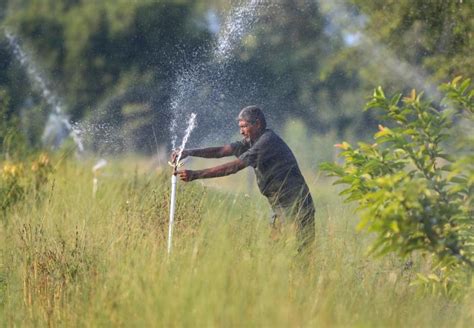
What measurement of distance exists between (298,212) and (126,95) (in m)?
16.7

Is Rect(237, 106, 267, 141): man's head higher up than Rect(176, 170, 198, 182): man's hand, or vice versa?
Rect(237, 106, 267, 141): man's head

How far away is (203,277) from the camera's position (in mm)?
5570

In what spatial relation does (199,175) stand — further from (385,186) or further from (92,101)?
(92,101)

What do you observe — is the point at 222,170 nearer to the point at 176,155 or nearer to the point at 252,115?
the point at 176,155

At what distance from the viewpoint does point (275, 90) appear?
80.7 feet

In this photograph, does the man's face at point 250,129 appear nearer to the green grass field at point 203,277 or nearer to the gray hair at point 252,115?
the gray hair at point 252,115

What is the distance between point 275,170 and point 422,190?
2.25m

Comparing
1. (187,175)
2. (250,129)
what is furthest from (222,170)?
(250,129)

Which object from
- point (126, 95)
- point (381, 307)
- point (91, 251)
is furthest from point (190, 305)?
point (126, 95)

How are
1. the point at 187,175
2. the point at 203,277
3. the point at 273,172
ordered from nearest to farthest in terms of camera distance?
the point at 203,277 → the point at 187,175 → the point at 273,172

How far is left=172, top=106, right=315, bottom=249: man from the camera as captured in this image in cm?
798

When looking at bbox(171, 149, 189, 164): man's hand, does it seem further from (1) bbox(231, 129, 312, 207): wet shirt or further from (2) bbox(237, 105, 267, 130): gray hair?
(2) bbox(237, 105, 267, 130): gray hair

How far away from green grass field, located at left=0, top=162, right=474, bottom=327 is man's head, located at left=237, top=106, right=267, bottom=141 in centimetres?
65

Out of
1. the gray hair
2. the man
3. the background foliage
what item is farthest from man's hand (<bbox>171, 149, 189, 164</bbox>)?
the background foliage
